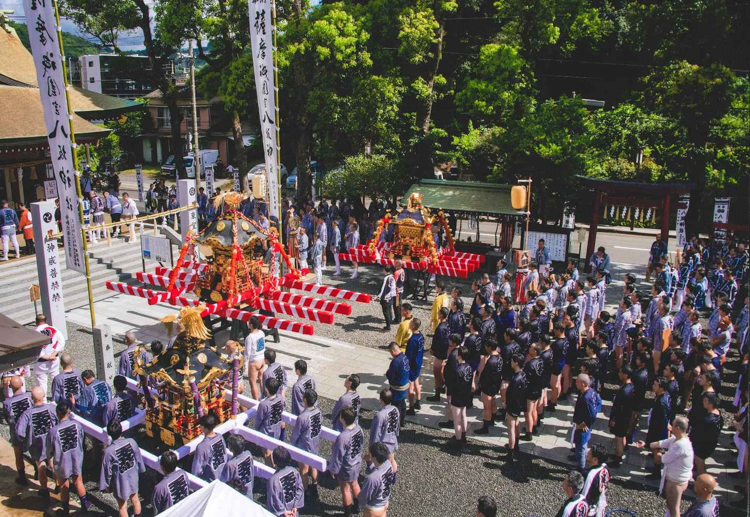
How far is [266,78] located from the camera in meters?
15.6

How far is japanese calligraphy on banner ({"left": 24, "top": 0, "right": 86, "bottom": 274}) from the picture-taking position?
9.98m

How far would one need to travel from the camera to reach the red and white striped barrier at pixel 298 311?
1247 centimetres

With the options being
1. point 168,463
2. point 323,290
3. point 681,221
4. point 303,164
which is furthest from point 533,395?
point 303,164

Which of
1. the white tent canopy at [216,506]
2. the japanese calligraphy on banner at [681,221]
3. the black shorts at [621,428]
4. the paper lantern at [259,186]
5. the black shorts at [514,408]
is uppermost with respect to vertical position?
the paper lantern at [259,186]

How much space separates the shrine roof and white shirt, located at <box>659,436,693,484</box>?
11076mm

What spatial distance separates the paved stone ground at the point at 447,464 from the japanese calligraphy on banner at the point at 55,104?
3615 millimetres

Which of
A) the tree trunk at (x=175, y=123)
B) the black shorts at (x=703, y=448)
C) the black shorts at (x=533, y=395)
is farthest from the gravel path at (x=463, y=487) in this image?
the tree trunk at (x=175, y=123)

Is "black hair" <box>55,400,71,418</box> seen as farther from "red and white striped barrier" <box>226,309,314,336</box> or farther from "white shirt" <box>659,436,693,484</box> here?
"white shirt" <box>659,436,693,484</box>

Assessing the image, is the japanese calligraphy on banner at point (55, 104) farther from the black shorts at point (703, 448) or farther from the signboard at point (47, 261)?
the black shorts at point (703, 448)

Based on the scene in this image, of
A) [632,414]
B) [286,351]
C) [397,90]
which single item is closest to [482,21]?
[397,90]

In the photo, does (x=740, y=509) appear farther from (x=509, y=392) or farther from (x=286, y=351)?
(x=286, y=351)

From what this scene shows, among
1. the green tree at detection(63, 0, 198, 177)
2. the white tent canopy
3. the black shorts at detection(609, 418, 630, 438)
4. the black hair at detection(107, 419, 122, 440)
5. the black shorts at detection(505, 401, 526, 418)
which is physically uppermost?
the green tree at detection(63, 0, 198, 177)

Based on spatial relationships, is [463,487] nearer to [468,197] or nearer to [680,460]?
[680,460]

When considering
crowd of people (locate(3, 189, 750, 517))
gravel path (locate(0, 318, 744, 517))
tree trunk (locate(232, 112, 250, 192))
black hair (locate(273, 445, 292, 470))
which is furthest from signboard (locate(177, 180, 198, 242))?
black hair (locate(273, 445, 292, 470))
